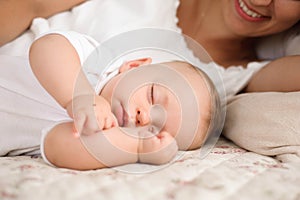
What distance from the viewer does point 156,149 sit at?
2.80ft

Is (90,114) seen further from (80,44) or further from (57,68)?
(80,44)

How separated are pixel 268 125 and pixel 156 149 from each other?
0.31 m

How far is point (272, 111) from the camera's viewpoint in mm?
1026

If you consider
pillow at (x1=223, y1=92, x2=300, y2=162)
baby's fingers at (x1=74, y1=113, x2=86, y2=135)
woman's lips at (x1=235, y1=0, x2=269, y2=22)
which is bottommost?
pillow at (x1=223, y1=92, x2=300, y2=162)

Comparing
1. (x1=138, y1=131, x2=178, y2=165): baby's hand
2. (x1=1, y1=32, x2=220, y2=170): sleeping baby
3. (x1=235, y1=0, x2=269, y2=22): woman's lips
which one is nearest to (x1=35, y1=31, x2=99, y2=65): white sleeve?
(x1=1, y1=32, x2=220, y2=170): sleeping baby

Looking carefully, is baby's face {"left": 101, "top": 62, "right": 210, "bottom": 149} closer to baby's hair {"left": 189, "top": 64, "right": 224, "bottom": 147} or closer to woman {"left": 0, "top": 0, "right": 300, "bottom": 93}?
baby's hair {"left": 189, "top": 64, "right": 224, "bottom": 147}

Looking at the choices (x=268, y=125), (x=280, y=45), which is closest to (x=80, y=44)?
(x=268, y=125)

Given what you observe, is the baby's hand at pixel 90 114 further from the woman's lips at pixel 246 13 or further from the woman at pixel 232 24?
the woman's lips at pixel 246 13

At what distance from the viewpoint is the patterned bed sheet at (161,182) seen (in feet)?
2.23

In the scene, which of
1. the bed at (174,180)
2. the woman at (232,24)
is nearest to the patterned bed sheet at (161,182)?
the bed at (174,180)

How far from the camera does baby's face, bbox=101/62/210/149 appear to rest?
0.93 meters

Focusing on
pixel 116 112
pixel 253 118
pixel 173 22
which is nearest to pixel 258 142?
pixel 253 118

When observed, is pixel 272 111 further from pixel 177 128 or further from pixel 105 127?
pixel 105 127

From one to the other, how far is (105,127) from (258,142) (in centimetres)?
38
